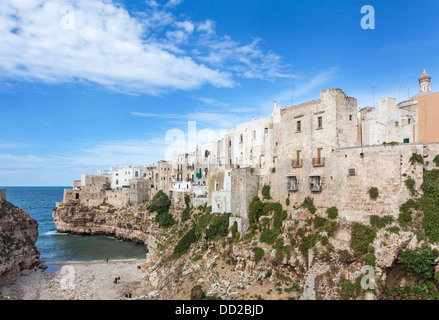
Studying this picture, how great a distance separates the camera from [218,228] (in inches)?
1342

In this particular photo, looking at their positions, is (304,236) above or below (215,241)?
above

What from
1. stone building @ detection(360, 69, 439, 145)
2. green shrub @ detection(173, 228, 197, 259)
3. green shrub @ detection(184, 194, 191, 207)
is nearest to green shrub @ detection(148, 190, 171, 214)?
green shrub @ detection(184, 194, 191, 207)

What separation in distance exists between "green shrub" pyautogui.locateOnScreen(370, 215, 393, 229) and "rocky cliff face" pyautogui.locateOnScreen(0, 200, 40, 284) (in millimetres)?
36405

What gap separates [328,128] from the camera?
2739cm

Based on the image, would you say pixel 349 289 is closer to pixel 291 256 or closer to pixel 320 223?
pixel 291 256

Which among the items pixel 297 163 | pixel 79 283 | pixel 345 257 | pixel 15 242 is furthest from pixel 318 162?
pixel 15 242

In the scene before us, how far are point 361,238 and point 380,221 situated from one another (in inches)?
74.5

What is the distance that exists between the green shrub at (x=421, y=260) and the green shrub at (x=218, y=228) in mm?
17553

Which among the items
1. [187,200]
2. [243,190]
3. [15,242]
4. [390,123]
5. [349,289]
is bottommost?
[15,242]

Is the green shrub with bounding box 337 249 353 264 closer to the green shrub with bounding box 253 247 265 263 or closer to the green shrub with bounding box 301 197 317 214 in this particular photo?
the green shrub with bounding box 301 197 317 214

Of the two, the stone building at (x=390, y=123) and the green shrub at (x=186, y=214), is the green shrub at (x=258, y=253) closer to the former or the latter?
the stone building at (x=390, y=123)

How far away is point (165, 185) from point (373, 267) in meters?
45.0
